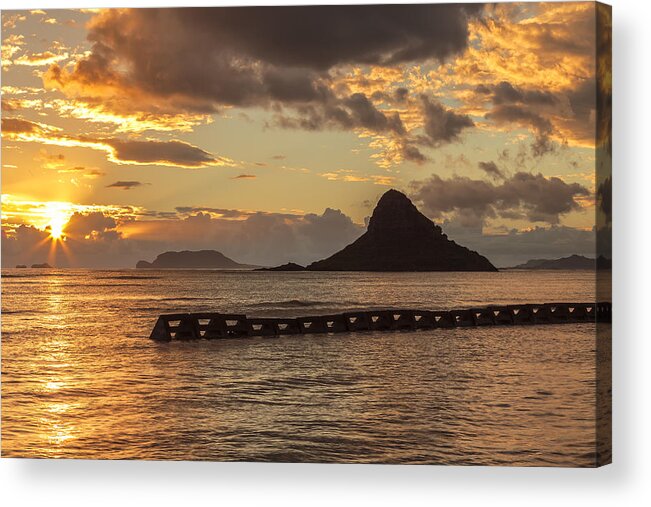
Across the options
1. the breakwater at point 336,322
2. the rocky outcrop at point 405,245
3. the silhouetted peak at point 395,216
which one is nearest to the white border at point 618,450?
the breakwater at point 336,322

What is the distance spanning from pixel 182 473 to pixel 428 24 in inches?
181

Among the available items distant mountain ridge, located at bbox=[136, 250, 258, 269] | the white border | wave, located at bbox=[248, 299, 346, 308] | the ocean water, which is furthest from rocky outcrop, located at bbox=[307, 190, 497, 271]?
the white border

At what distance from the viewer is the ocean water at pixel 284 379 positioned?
990 centimetres

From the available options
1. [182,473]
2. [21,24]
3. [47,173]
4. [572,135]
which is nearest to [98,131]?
[47,173]

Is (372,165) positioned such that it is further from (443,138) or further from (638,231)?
(638,231)

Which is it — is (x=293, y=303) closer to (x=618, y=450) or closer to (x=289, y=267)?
(x=289, y=267)

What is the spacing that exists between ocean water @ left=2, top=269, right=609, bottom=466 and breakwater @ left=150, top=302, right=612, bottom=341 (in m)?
0.10

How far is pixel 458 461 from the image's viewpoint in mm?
9828

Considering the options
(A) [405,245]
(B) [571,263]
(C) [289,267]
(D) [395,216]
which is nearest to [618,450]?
(B) [571,263]

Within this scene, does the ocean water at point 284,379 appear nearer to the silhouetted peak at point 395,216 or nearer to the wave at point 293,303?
the wave at point 293,303

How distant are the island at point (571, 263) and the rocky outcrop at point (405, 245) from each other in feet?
1.24

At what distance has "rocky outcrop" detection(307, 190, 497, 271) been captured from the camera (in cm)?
1014

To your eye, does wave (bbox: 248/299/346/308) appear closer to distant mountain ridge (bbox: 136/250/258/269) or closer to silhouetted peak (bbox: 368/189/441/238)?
distant mountain ridge (bbox: 136/250/258/269)

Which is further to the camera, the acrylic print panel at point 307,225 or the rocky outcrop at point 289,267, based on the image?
the rocky outcrop at point 289,267
